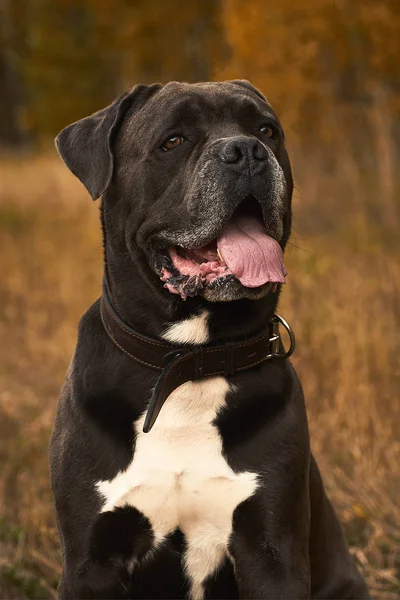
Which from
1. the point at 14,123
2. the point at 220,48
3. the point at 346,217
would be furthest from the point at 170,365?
the point at 14,123

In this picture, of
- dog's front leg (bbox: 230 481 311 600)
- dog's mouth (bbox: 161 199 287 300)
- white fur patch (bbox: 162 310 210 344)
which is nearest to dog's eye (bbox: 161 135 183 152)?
dog's mouth (bbox: 161 199 287 300)

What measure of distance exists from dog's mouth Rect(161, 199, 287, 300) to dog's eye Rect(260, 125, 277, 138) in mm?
346

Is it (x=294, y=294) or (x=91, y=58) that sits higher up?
(x=294, y=294)

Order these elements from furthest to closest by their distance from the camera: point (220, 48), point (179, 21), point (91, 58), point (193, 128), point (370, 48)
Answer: point (91, 58) → point (179, 21) → point (220, 48) → point (370, 48) → point (193, 128)

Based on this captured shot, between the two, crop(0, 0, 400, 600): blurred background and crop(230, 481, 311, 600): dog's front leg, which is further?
crop(0, 0, 400, 600): blurred background

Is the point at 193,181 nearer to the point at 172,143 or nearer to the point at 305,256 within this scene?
the point at 172,143

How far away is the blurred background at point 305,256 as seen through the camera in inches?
166

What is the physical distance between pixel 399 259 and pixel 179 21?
12528mm

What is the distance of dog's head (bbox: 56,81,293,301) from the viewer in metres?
2.87

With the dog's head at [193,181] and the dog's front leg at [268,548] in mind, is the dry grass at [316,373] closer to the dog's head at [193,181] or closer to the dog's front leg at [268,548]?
the dog's front leg at [268,548]

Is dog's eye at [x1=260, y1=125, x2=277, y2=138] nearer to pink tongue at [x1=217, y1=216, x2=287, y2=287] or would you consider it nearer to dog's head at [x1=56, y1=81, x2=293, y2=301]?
dog's head at [x1=56, y1=81, x2=293, y2=301]

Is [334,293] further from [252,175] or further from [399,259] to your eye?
[252,175]

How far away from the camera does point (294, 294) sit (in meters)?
6.41

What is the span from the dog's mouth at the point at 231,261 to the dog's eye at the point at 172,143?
30 centimetres
